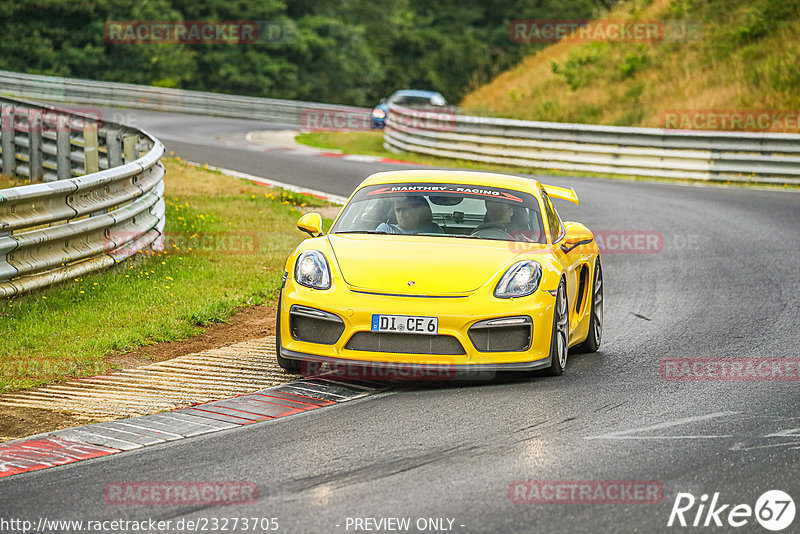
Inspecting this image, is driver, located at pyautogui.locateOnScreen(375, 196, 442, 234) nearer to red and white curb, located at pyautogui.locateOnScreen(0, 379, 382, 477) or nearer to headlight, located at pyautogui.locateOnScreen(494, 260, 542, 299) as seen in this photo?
headlight, located at pyautogui.locateOnScreen(494, 260, 542, 299)

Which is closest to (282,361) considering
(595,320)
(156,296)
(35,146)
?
(595,320)

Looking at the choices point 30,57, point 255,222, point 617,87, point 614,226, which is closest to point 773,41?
point 617,87

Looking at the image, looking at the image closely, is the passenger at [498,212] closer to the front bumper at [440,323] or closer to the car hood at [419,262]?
the car hood at [419,262]

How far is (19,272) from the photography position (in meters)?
8.72

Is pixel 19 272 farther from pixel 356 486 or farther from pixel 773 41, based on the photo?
pixel 773 41

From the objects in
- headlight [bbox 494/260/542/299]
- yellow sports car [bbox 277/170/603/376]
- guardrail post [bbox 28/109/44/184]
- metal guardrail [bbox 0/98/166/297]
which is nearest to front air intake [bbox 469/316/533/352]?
yellow sports car [bbox 277/170/603/376]

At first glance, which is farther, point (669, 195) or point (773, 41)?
point (773, 41)

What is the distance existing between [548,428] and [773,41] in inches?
1030

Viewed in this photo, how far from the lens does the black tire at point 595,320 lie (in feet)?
28.4

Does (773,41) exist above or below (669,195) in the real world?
above

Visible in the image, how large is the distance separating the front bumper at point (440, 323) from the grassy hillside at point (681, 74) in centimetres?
1950

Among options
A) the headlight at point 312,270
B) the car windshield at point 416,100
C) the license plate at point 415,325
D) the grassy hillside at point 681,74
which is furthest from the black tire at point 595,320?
the car windshield at point 416,100

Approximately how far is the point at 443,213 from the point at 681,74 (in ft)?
75.6

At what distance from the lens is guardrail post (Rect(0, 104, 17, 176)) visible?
16.7m
